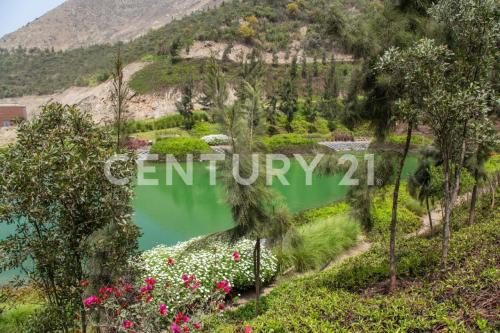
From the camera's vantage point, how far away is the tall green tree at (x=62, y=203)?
14.2ft

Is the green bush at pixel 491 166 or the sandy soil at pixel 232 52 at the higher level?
the sandy soil at pixel 232 52

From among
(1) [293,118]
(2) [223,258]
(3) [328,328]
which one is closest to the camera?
(3) [328,328]

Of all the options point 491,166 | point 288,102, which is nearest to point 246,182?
point 491,166

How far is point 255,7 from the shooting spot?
64.5 meters

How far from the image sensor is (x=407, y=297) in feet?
17.4

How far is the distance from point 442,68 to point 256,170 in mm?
3015

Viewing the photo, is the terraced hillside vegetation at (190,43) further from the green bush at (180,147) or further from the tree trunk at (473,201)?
the tree trunk at (473,201)

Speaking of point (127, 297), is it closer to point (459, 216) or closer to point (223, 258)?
point (223, 258)

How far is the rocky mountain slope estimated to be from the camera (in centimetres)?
11188

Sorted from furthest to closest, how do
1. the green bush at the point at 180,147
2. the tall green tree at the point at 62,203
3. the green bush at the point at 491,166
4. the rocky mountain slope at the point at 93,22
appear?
the rocky mountain slope at the point at 93,22
the green bush at the point at 180,147
the green bush at the point at 491,166
the tall green tree at the point at 62,203

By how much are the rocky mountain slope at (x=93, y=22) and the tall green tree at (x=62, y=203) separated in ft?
353

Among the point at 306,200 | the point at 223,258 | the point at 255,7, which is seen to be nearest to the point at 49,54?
the point at 255,7

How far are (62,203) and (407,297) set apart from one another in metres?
4.34

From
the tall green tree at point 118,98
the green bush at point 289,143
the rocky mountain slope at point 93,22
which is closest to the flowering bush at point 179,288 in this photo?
the tall green tree at point 118,98
